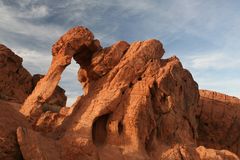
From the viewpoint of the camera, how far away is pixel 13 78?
31969 millimetres

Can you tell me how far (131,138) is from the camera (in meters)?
14.3

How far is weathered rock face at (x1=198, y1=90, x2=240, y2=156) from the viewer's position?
1025 inches

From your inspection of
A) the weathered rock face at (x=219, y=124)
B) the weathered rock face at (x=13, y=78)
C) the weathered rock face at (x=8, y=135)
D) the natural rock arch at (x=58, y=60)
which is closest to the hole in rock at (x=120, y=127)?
the natural rock arch at (x=58, y=60)

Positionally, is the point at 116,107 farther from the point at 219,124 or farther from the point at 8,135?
the point at 219,124

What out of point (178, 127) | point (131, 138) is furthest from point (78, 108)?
point (178, 127)

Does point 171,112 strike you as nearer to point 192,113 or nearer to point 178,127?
point 178,127

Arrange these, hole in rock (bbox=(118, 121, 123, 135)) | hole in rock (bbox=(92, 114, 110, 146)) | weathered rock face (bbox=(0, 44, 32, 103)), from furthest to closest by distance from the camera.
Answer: weathered rock face (bbox=(0, 44, 32, 103))
hole in rock (bbox=(118, 121, 123, 135))
hole in rock (bbox=(92, 114, 110, 146))

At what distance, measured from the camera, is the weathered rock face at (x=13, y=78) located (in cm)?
3087

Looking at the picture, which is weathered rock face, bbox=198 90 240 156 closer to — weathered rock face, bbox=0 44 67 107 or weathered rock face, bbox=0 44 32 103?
weathered rock face, bbox=0 44 67 107

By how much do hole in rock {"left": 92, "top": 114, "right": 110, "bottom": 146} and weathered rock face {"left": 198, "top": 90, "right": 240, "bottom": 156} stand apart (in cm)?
1265

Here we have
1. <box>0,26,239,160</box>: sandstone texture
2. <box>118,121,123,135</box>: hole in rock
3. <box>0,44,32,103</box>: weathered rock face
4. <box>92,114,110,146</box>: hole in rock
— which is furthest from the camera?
<box>0,44,32,103</box>: weathered rock face

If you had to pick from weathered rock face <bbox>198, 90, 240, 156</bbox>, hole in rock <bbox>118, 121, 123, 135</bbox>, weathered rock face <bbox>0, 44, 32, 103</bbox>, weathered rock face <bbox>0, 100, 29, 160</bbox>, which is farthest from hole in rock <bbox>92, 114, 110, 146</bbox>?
weathered rock face <bbox>0, 44, 32, 103</bbox>

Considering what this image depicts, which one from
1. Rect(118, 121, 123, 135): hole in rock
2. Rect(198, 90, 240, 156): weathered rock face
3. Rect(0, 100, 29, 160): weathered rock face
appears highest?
Rect(198, 90, 240, 156): weathered rock face

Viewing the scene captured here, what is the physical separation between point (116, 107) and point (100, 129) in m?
1.04
